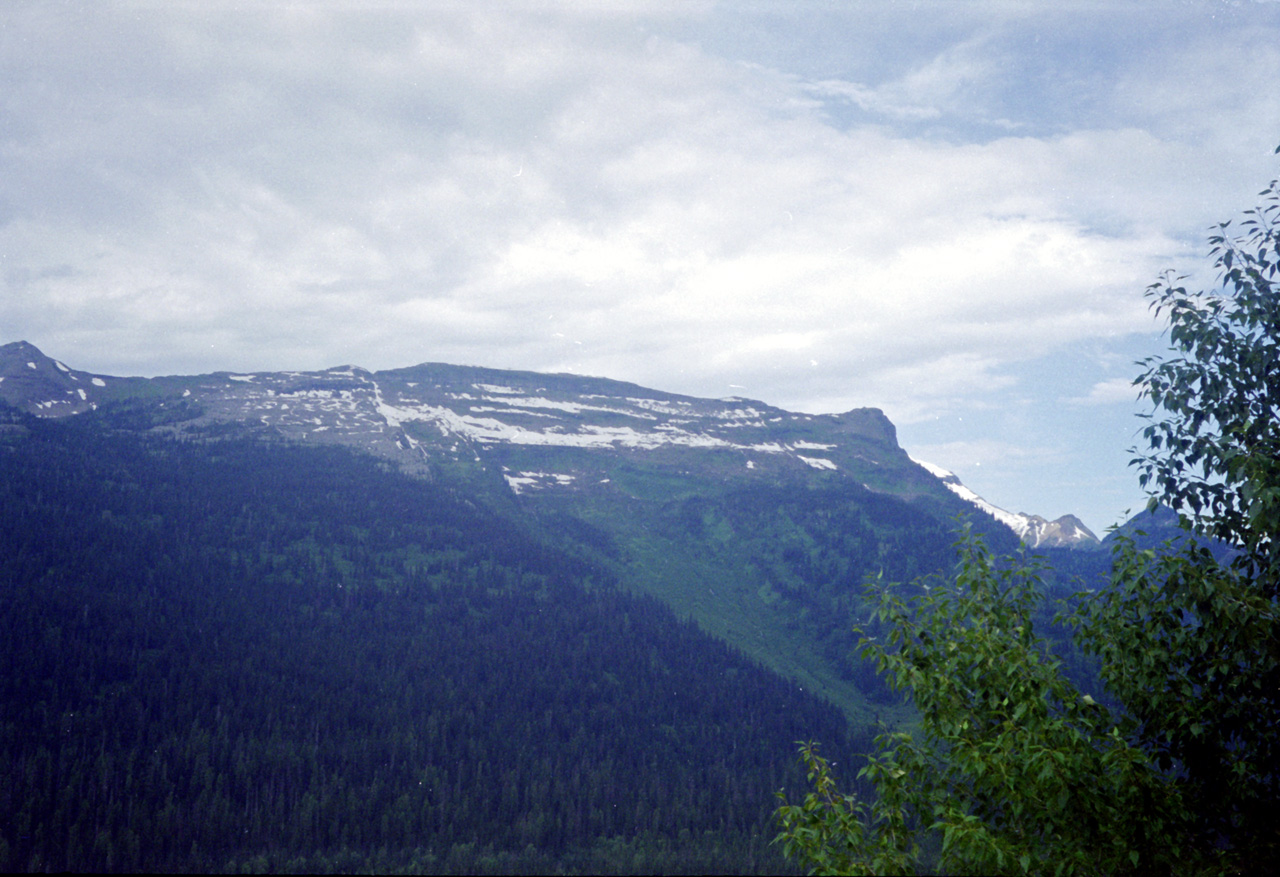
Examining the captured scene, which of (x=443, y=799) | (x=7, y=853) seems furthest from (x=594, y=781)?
(x=7, y=853)

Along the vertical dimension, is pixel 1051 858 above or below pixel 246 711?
above

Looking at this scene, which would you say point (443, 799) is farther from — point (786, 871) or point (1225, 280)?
point (1225, 280)

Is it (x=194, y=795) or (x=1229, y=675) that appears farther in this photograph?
(x=194, y=795)

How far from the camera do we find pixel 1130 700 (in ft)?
52.1

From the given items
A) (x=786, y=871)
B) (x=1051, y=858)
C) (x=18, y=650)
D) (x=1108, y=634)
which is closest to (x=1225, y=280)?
(x=1108, y=634)

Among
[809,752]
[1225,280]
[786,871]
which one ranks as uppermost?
[1225,280]

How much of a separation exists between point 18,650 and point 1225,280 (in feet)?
796

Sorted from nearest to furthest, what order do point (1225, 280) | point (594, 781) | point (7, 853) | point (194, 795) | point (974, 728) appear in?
point (974, 728), point (1225, 280), point (7, 853), point (194, 795), point (594, 781)

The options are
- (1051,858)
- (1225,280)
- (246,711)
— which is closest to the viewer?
(1051,858)

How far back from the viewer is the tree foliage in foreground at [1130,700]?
1388 cm

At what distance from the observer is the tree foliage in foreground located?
1388 cm

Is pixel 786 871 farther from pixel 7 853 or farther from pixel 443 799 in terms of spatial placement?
pixel 7 853

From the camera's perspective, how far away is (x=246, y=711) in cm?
19100

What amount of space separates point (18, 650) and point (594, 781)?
137862 millimetres
